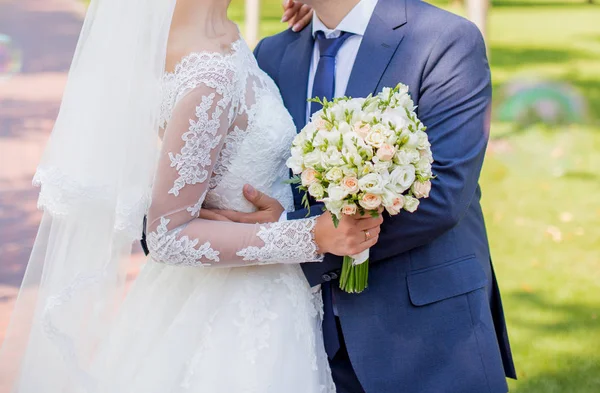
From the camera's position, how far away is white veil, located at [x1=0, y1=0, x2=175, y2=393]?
8.95ft

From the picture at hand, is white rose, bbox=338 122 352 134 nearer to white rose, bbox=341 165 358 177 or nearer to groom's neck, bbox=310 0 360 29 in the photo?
white rose, bbox=341 165 358 177

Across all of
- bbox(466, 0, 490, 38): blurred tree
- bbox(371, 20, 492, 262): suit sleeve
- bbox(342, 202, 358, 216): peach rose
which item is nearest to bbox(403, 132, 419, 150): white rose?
bbox(342, 202, 358, 216): peach rose

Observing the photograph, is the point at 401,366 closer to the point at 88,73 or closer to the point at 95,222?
the point at 95,222

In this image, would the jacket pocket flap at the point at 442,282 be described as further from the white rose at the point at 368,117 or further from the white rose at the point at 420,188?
the white rose at the point at 368,117

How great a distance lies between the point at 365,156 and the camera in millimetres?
2422

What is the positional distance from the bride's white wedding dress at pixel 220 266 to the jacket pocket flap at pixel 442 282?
351 millimetres

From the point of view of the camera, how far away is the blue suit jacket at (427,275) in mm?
2861

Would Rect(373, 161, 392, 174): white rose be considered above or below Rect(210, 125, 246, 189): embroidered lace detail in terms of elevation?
above

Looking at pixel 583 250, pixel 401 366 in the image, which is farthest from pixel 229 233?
pixel 583 250

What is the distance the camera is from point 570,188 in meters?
8.31

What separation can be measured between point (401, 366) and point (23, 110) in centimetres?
973

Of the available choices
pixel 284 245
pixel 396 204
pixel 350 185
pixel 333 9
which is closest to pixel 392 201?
pixel 396 204

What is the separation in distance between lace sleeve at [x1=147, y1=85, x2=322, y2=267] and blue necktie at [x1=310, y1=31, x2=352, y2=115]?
456mm

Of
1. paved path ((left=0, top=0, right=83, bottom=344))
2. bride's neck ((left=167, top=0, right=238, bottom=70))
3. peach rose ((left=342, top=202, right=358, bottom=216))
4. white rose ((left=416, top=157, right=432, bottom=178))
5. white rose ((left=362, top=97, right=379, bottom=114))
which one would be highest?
bride's neck ((left=167, top=0, right=238, bottom=70))
